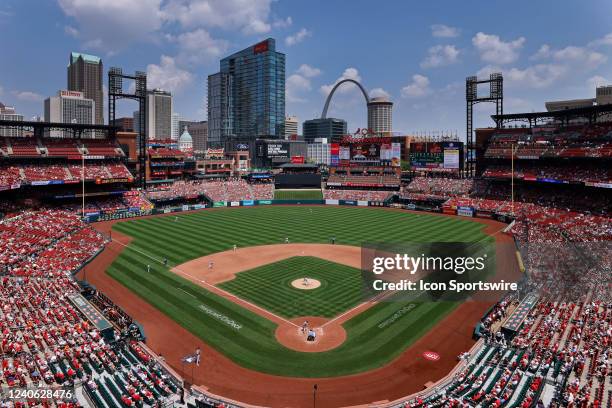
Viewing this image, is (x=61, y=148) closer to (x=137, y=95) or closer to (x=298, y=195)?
(x=137, y=95)

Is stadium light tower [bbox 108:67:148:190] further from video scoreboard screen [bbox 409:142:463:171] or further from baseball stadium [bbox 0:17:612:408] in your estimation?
video scoreboard screen [bbox 409:142:463:171]

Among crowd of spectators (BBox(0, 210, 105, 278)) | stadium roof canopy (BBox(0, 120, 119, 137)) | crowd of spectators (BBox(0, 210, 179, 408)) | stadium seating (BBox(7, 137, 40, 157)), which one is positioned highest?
stadium roof canopy (BBox(0, 120, 119, 137))

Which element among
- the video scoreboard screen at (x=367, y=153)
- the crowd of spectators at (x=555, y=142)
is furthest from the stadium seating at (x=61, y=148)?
the crowd of spectators at (x=555, y=142)

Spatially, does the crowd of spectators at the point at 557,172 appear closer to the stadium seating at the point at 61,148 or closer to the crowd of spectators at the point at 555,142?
the crowd of spectators at the point at 555,142

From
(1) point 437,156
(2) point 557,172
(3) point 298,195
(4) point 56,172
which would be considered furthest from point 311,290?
(1) point 437,156

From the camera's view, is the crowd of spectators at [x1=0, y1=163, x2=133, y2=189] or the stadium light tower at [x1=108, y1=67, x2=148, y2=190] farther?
the stadium light tower at [x1=108, y1=67, x2=148, y2=190]

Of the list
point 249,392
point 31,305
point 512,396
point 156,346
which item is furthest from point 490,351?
point 31,305

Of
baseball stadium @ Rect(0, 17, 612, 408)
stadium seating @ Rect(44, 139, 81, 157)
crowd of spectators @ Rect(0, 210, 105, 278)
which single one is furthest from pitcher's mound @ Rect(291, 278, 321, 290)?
stadium seating @ Rect(44, 139, 81, 157)
